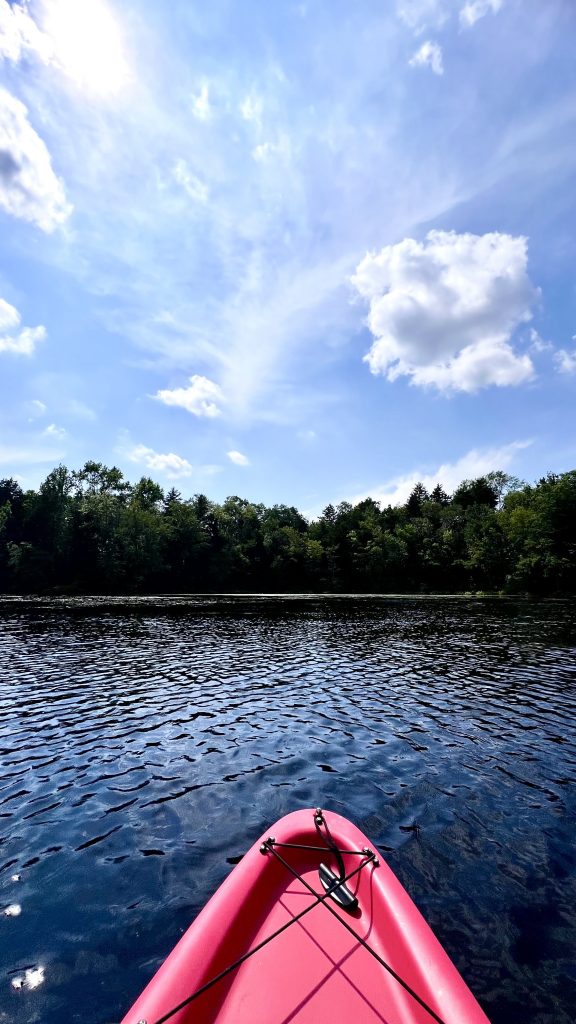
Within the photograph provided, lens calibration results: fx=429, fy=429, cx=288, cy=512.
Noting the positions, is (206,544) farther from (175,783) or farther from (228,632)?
(175,783)

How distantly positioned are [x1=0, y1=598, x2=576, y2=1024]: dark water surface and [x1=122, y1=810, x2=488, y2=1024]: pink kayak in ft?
3.63

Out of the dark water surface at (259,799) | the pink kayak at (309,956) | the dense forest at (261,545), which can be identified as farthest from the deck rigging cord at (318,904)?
the dense forest at (261,545)

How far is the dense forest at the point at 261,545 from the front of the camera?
251 feet

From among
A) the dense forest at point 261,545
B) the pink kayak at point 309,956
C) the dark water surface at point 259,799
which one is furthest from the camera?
the dense forest at point 261,545

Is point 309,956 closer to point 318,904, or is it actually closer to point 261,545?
point 318,904

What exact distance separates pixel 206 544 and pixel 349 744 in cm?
9103

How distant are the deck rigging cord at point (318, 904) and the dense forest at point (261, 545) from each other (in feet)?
244

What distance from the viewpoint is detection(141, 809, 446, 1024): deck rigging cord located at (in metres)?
3.65

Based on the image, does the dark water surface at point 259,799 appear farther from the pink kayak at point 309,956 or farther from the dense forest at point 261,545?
the dense forest at point 261,545

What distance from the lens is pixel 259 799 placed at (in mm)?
8773

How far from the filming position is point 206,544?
100 meters

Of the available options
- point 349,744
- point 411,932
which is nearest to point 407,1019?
point 411,932

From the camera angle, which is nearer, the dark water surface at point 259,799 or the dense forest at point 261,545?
the dark water surface at point 259,799

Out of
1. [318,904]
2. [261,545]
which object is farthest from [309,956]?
[261,545]
